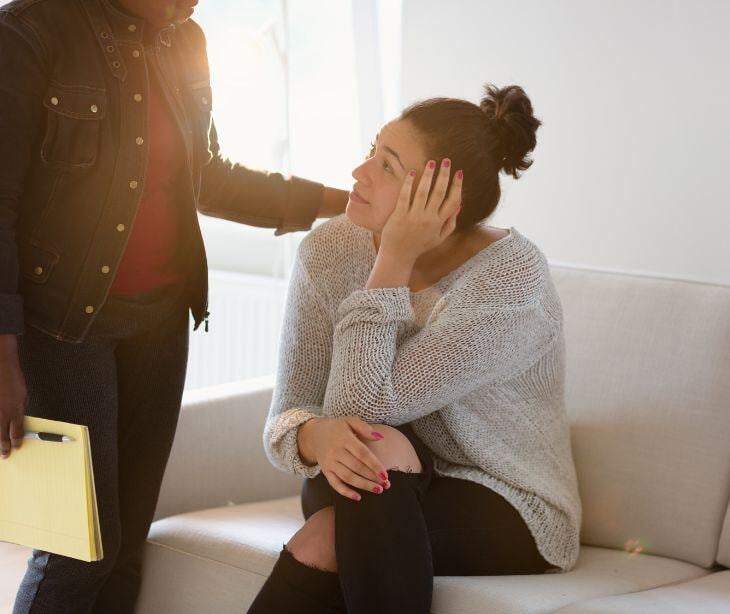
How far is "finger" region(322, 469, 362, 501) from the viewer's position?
1419 millimetres

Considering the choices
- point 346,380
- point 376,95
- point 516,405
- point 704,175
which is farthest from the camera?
point 376,95

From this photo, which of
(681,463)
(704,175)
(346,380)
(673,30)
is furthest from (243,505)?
(673,30)

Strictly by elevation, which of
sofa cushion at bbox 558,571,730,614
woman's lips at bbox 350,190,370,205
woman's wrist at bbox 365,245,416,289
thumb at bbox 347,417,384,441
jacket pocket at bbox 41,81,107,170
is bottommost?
sofa cushion at bbox 558,571,730,614

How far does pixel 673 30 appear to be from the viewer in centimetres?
231

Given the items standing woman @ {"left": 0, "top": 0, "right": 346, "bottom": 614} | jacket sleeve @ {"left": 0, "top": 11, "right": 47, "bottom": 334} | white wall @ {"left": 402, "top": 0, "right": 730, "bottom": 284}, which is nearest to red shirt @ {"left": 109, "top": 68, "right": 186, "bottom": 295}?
standing woman @ {"left": 0, "top": 0, "right": 346, "bottom": 614}

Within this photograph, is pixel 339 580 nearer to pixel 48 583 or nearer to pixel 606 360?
pixel 48 583

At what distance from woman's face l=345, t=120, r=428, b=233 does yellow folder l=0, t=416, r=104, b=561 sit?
592 mm

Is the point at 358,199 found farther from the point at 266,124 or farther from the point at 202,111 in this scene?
the point at 266,124

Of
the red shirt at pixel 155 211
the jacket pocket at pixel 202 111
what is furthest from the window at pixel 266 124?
the red shirt at pixel 155 211

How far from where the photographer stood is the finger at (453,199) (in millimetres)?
1604

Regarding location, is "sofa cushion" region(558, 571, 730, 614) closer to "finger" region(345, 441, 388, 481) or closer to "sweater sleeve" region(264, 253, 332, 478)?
"finger" region(345, 441, 388, 481)

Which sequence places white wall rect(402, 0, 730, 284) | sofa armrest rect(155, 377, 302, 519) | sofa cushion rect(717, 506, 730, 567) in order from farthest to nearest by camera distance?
white wall rect(402, 0, 730, 284) → sofa armrest rect(155, 377, 302, 519) → sofa cushion rect(717, 506, 730, 567)

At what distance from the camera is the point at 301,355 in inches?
66.7

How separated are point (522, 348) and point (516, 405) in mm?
115
